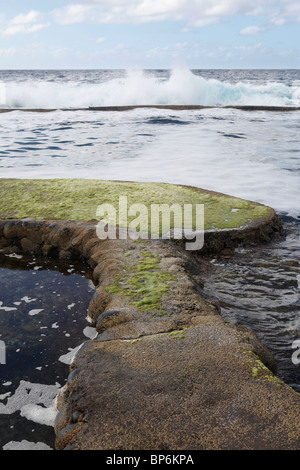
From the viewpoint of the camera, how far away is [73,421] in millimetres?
1854

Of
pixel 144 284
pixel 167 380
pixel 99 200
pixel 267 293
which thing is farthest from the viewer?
pixel 99 200

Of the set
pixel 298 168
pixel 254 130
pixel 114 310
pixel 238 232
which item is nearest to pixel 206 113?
pixel 254 130

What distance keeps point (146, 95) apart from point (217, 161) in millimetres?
20209

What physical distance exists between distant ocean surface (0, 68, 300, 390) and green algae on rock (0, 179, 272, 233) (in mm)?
515

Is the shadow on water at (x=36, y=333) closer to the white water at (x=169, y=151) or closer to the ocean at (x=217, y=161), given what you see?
the ocean at (x=217, y=161)

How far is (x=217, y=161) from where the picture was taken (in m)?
8.55

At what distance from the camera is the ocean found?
128 inches

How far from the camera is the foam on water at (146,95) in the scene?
86.6 feet

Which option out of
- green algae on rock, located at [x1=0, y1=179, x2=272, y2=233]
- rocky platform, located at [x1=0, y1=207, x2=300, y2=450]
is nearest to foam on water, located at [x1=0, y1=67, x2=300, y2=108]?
green algae on rock, located at [x1=0, y1=179, x2=272, y2=233]

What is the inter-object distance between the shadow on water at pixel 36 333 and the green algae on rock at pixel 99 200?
31.6 inches

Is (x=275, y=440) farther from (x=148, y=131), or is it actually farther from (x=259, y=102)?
(x=259, y=102)

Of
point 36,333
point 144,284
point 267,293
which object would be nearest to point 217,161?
point 267,293

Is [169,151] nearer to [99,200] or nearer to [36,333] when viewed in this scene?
[99,200]

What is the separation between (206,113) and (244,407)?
18.3 meters
